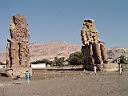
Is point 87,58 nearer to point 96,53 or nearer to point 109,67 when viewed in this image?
point 96,53

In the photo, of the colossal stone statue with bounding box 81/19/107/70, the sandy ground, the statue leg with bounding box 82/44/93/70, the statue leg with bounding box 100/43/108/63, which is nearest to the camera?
the sandy ground

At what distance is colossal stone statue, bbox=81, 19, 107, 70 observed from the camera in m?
40.8

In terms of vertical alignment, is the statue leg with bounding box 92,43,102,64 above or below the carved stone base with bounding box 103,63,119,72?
above

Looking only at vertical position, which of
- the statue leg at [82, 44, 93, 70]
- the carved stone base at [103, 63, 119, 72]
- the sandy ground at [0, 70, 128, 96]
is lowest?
the sandy ground at [0, 70, 128, 96]

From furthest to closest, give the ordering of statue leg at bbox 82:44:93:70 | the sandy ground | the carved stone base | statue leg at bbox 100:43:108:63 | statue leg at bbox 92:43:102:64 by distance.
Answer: statue leg at bbox 82:44:93:70 < statue leg at bbox 100:43:108:63 < statue leg at bbox 92:43:102:64 < the carved stone base < the sandy ground

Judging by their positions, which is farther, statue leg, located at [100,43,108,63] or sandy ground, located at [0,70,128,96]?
statue leg, located at [100,43,108,63]

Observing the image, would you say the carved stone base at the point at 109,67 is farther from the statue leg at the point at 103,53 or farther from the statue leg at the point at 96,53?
the statue leg at the point at 103,53

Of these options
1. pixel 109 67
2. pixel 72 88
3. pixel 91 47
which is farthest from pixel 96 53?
pixel 72 88

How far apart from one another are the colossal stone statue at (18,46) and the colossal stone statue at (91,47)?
9.45 metres

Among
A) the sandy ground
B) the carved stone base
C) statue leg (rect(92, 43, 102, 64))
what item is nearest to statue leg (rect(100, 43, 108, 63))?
statue leg (rect(92, 43, 102, 64))

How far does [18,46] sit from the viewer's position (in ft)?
119

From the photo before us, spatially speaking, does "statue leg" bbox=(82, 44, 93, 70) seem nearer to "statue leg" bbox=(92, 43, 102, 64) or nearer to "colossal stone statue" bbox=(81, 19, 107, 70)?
"colossal stone statue" bbox=(81, 19, 107, 70)

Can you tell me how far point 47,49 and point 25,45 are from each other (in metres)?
137

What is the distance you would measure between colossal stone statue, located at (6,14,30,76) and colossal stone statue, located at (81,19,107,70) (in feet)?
31.0
